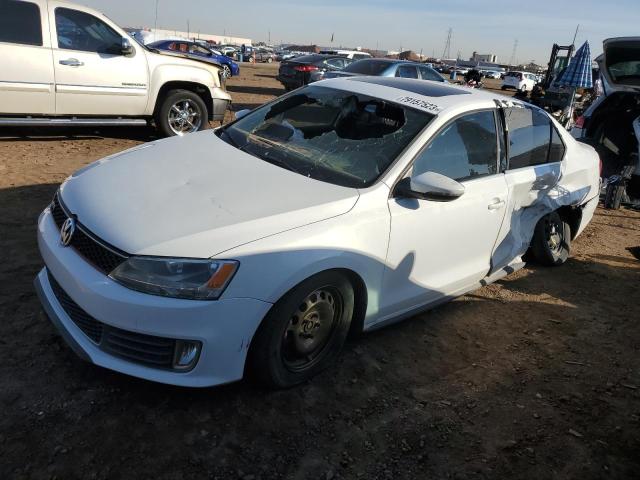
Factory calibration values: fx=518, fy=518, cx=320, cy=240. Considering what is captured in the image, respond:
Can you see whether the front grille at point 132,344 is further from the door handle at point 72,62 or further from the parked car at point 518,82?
the parked car at point 518,82

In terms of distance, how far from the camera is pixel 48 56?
263 inches

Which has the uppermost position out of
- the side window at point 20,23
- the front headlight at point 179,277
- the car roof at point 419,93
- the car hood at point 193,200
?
the side window at point 20,23

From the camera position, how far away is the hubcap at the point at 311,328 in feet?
9.00

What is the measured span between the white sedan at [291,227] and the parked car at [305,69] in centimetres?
1232

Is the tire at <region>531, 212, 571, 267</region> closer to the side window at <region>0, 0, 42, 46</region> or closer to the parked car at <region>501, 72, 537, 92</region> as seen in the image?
the side window at <region>0, 0, 42, 46</region>

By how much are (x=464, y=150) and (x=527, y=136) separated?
0.91 meters

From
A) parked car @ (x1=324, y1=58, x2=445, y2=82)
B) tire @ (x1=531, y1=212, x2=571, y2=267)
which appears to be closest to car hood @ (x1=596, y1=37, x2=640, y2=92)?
tire @ (x1=531, y1=212, x2=571, y2=267)

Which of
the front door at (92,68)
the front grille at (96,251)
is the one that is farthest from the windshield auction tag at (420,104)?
the front door at (92,68)

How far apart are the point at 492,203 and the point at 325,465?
7.02 feet

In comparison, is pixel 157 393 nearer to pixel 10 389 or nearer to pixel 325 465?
pixel 10 389

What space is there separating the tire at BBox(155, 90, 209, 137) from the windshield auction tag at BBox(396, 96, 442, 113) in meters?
5.28

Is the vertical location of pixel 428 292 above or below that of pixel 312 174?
below

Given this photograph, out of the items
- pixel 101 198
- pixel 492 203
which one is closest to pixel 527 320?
pixel 492 203

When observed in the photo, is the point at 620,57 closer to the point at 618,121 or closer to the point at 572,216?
the point at 618,121
